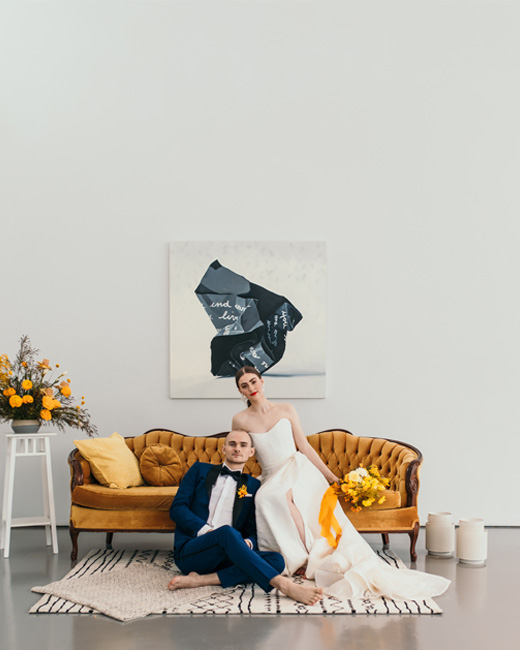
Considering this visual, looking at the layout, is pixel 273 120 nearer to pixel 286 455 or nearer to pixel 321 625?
pixel 286 455

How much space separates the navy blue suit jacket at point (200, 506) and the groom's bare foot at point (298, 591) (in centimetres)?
43

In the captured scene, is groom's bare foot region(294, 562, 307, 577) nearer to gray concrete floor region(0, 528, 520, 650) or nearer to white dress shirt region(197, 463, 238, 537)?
white dress shirt region(197, 463, 238, 537)

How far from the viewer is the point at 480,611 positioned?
3762mm

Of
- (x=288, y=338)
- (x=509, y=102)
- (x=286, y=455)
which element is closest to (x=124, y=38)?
(x=288, y=338)

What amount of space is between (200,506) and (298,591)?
928 millimetres

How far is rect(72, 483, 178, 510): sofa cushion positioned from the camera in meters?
4.90

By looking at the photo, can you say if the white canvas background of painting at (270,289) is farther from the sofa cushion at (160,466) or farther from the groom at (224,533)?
the groom at (224,533)

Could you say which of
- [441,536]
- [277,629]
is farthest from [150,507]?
[441,536]

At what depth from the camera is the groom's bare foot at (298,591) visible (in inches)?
148

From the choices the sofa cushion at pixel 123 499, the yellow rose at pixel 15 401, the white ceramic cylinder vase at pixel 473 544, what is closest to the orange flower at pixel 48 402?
the yellow rose at pixel 15 401

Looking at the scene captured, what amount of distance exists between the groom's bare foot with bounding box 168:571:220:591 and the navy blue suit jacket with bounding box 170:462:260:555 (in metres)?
0.25

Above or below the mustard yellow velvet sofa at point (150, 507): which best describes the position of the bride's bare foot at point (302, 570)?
below

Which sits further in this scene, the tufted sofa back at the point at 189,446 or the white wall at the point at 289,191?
the white wall at the point at 289,191

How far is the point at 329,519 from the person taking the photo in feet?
14.6
